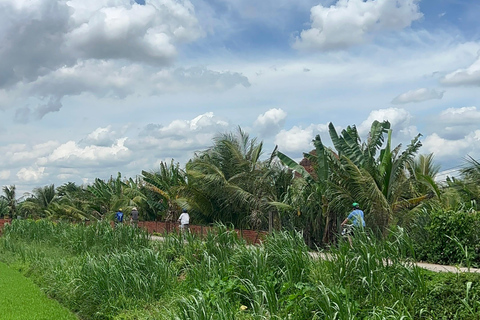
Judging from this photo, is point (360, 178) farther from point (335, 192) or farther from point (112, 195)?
point (112, 195)

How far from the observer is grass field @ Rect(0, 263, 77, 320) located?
10.8 meters

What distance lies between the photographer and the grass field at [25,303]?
35.4 ft

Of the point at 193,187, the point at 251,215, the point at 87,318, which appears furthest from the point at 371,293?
the point at 193,187

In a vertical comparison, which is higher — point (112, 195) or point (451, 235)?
point (112, 195)

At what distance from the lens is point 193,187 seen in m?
24.0

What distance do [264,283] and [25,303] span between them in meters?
6.55

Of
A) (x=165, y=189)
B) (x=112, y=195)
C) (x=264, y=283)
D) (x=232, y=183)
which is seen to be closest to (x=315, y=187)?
(x=232, y=183)

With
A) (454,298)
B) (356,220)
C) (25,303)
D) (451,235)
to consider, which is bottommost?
(25,303)

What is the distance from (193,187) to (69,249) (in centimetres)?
662

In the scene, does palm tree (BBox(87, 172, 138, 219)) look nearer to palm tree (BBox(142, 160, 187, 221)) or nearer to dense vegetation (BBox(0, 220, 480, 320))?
palm tree (BBox(142, 160, 187, 221))

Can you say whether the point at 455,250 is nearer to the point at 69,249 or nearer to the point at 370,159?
the point at 370,159

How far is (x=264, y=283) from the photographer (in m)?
8.61

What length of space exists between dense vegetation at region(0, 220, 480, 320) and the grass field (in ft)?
1.09

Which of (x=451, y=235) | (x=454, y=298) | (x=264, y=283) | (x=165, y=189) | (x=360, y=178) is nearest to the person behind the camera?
(x=454, y=298)
